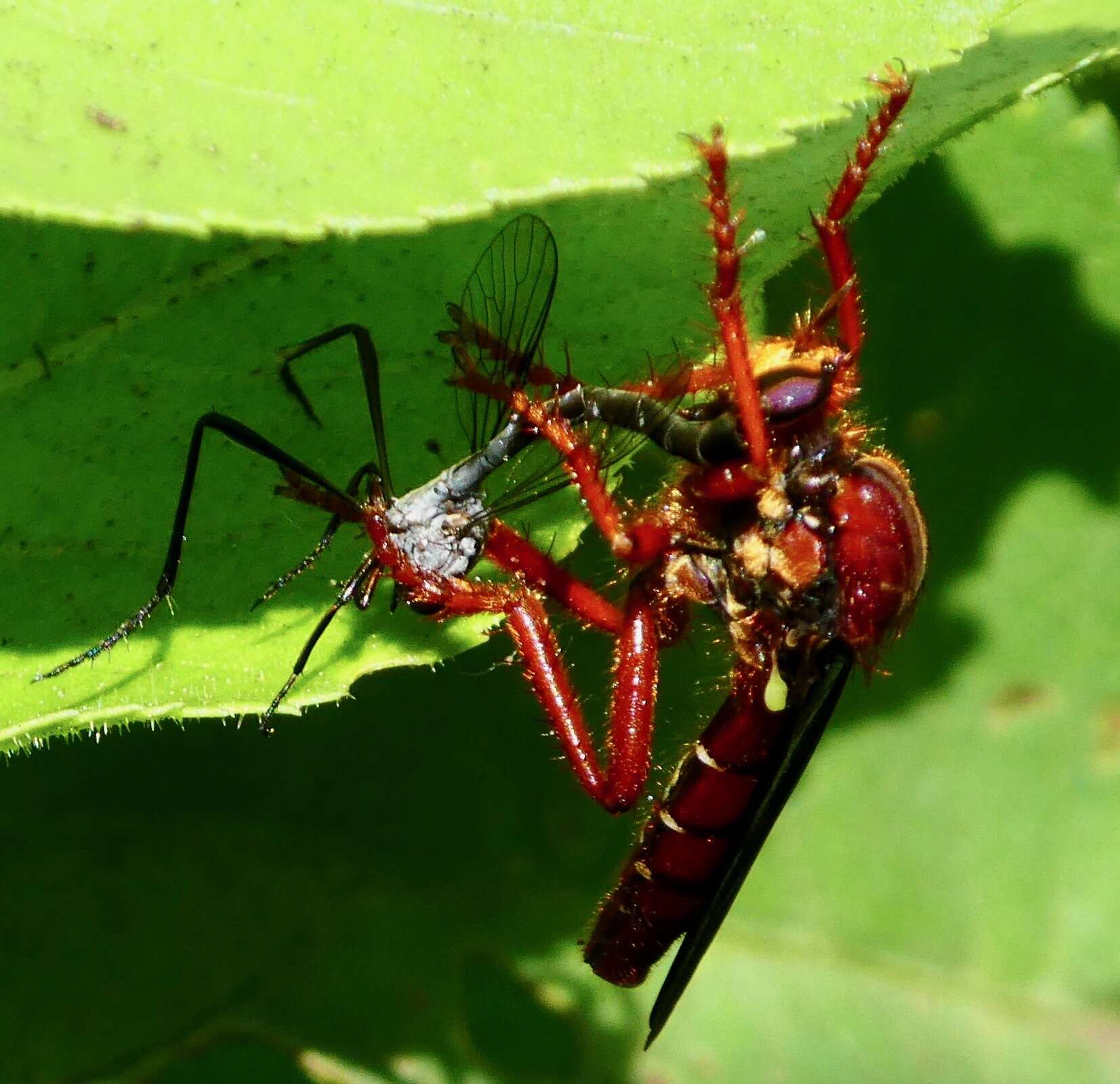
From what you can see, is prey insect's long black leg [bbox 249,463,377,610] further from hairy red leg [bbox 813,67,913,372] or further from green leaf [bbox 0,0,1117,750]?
hairy red leg [bbox 813,67,913,372]

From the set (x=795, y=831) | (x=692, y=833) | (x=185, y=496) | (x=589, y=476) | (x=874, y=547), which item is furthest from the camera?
(x=795, y=831)

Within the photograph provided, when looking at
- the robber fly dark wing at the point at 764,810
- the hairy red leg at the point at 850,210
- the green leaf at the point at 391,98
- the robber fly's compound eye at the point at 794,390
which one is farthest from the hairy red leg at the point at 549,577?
the green leaf at the point at 391,98

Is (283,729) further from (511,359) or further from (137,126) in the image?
(137,126)

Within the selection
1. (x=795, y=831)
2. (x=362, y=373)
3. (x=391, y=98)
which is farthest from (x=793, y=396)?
(x=795, y=831)

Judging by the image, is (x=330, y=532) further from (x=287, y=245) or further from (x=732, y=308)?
(x=732, y=308)

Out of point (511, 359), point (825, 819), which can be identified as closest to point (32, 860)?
point (511, 359)

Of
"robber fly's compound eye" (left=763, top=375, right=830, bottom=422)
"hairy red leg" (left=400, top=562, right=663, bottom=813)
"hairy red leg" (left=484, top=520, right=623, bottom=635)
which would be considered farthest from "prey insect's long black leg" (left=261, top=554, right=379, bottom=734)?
"robber fly's compound eye" (left=763, top=375, right=830, bottom=422)

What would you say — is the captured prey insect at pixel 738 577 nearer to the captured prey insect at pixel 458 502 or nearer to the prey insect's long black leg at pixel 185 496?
the captured prey insect at pixel 458 502
